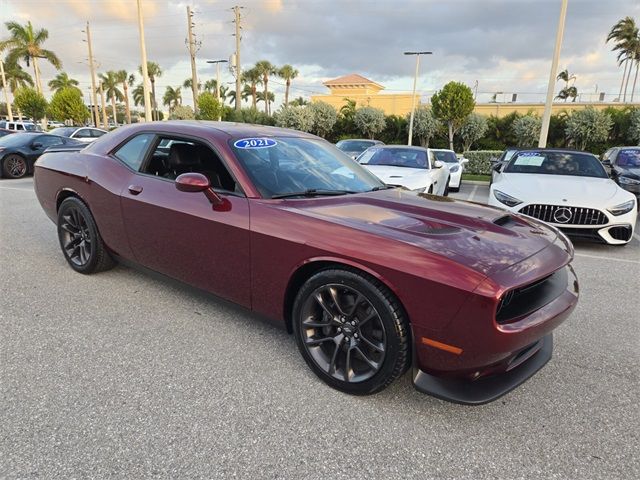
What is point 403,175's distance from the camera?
751cm

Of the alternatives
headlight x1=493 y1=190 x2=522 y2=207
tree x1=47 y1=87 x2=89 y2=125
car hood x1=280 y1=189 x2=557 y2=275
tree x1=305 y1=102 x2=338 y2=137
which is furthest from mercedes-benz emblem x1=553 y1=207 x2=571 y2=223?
tree x1=47 y1=87 x2=89 y2=125

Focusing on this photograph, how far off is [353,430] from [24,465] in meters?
1.46

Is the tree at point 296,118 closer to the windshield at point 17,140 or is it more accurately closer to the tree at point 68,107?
the tree at point 68,107

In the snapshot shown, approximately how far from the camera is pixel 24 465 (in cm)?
180

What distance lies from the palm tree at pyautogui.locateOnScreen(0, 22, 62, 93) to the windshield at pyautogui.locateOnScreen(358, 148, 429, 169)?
141ft

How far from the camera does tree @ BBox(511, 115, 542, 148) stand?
29.5 meters

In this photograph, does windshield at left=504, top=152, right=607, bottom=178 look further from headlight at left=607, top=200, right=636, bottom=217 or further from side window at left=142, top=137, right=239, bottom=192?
side window at left=142, top=137, right=239, bottom=192

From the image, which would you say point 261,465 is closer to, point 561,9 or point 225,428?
point 225,428

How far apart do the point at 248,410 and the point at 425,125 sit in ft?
110

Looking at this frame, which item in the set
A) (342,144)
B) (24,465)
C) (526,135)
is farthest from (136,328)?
(526,135)

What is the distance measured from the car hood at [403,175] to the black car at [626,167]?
3681 mm

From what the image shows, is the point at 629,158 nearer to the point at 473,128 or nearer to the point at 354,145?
the point at 354,145

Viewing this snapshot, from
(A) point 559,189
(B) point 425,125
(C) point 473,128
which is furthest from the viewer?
(B) point 425,125

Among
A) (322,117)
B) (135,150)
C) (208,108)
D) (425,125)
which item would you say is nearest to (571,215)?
(135,150)
